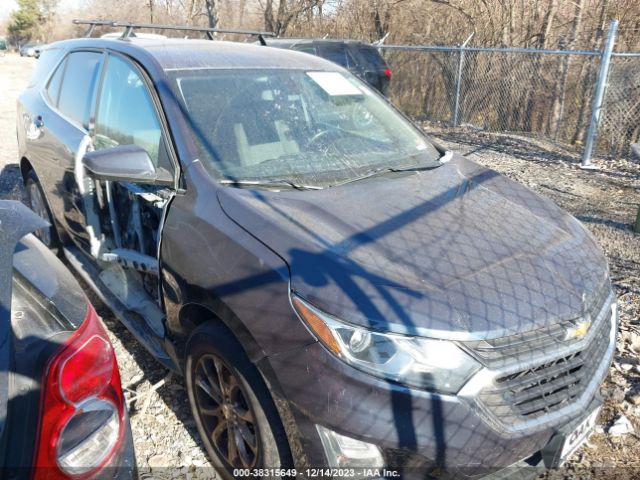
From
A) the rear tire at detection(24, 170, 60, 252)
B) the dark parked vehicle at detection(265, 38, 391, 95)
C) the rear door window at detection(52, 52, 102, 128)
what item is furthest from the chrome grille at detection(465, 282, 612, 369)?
the dark parked vehicle at detection(265, 38, 391, 95)

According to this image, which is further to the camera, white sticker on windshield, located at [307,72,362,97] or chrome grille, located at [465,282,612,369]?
white sticker on windshield, located at [307,72,362,97]

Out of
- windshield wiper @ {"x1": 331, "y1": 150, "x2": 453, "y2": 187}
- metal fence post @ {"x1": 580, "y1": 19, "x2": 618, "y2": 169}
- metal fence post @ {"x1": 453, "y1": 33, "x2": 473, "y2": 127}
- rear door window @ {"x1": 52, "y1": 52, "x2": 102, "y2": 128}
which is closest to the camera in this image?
windshield wiper @ {"x1": 331, "y1": 150, "x2": 453, "y2": 187}

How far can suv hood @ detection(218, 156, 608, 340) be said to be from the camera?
1795mm

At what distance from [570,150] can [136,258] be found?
27.3 ft

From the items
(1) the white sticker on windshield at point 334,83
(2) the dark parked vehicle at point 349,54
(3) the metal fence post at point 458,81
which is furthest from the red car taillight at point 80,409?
(3) the metal fence post at point 458,81

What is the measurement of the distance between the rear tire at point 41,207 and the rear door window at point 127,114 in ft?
4.12

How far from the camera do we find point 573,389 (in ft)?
6.48

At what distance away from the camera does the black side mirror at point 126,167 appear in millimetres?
2477

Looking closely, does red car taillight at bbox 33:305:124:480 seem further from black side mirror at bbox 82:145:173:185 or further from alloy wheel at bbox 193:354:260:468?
black side mirror at bbox 82:145:173:185

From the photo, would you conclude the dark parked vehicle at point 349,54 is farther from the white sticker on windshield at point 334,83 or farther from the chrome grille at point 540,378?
the chrome grille at point 540,378

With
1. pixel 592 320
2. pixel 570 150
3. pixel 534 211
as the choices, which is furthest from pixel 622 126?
pixel 592 320

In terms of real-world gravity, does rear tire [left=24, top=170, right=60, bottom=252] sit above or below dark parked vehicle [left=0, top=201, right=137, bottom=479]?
below

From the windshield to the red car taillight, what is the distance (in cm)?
109

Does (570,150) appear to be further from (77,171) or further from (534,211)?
(77,171)
